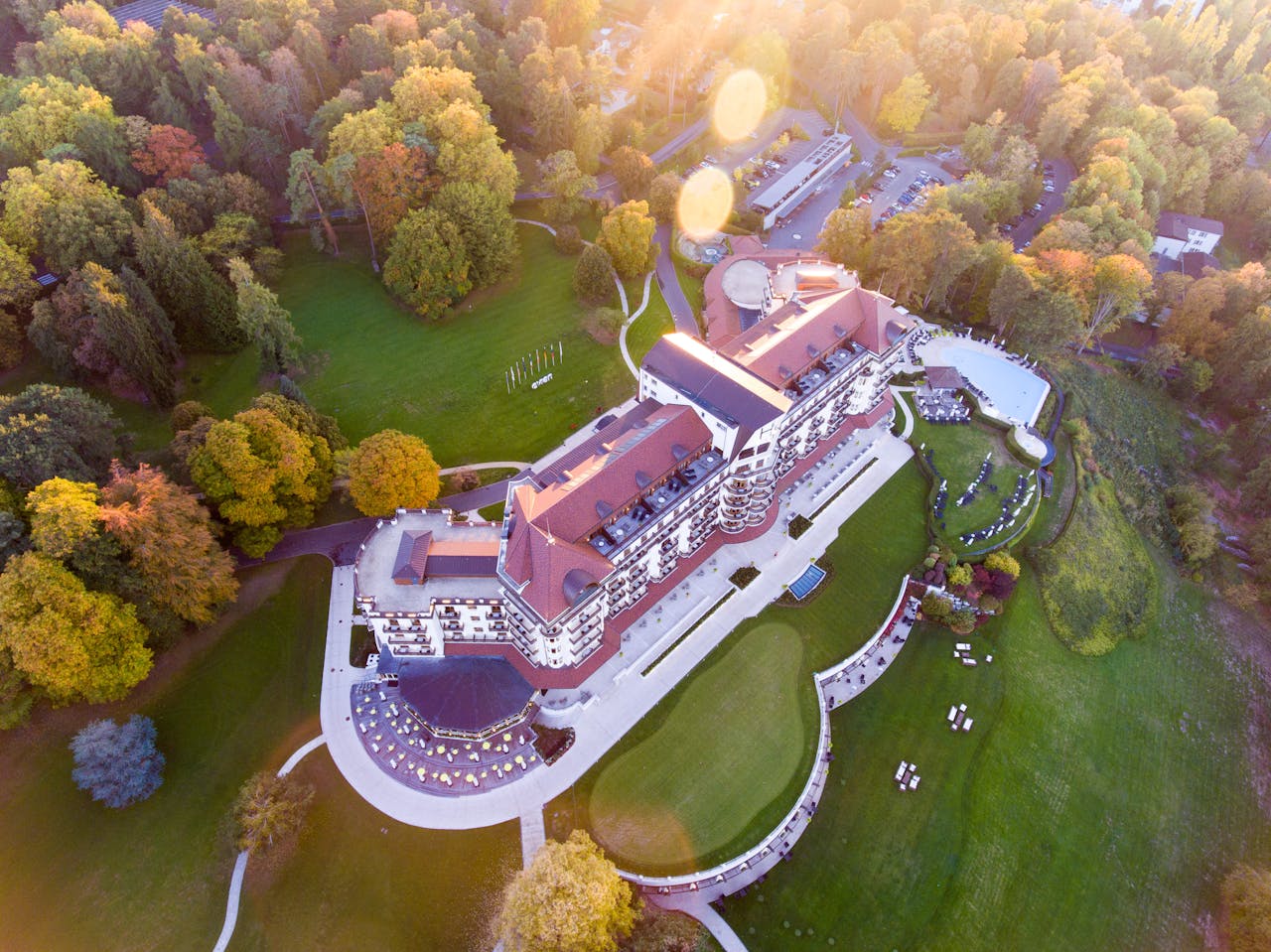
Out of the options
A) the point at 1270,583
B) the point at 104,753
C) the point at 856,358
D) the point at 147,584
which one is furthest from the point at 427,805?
the point at 1270,583

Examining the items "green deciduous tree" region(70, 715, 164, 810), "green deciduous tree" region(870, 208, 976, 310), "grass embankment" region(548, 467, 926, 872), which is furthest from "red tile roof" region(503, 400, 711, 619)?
"green deciduous tree" region(870, 208, 976, 310)

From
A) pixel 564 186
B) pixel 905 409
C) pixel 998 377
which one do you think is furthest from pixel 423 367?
pixel 998 377

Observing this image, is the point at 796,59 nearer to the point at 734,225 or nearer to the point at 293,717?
the point at 734,225

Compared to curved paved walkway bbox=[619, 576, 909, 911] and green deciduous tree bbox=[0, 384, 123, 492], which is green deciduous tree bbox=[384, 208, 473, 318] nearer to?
green deciduous tree bbox=[0, 384, 123, 492]

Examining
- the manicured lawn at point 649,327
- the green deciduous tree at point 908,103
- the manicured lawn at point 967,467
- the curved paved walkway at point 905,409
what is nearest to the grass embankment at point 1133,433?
the manicured lawn at point 967,467

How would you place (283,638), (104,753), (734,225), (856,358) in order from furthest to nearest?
(734,225) < (856,358) < (283,638) < (104,753)

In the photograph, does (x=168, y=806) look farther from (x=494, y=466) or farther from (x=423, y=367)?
(x=423, y=367)

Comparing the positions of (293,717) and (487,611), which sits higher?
(487,611)

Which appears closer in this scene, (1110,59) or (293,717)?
(293,717)
